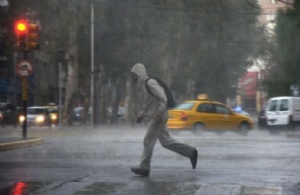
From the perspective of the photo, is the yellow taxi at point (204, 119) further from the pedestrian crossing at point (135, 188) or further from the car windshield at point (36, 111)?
the pedestrian crossing at point (135, 188)

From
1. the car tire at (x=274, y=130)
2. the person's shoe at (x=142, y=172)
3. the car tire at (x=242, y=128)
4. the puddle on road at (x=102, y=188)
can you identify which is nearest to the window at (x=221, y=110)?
the car tire at (x=242, y=128)

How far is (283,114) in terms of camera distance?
37.3 metres

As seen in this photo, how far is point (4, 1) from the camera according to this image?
17.5m

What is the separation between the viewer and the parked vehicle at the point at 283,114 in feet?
121

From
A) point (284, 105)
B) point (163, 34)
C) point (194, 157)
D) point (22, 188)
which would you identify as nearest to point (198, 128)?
point (284, 105)

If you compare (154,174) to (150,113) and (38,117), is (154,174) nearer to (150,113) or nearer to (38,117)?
(150,113)

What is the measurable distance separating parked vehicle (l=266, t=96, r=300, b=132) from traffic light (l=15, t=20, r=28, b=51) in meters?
16.6

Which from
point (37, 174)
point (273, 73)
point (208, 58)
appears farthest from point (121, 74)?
point (37, 174)

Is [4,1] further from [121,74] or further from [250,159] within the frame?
[121,74]

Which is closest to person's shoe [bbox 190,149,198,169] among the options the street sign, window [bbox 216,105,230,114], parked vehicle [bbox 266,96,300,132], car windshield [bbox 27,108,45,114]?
the street sign

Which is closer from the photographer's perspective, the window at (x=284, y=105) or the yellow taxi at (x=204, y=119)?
the yellow taxi at (x=204, y=119)

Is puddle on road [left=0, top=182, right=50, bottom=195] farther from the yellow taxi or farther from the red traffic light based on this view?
the yellow taxi

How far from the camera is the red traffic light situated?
23033 millimetres

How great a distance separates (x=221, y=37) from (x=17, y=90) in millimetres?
23384
